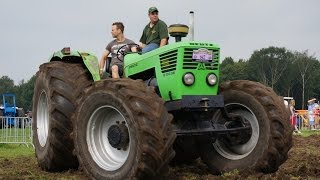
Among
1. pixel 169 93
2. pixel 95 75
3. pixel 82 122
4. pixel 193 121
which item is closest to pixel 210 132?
pixel 193 121

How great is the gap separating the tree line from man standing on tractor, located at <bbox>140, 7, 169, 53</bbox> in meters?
79.8

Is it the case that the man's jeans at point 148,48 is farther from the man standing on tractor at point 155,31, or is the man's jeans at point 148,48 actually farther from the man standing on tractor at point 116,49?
the man standing on tractor at point 116,49

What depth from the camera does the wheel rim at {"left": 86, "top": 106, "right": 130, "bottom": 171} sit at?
19.3ft

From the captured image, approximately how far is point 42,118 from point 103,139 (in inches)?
86.5

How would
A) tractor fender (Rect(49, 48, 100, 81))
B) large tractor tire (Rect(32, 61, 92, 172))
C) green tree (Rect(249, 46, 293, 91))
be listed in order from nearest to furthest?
1. large tractor tire (Rect(32, 61, 92, 172))
2. tractor fender (Rect(49, 48, 100, 81))
3. green tree (Rect(249, 46, 293, 91))

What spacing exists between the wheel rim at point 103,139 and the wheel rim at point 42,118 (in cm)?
192

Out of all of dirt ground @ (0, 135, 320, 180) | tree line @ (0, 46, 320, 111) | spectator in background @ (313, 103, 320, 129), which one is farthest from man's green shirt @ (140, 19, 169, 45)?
tree line @ (0, 46, 320, 111)

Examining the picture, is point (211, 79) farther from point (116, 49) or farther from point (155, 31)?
point (116, 49)

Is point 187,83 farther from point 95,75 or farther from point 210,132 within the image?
point 95,75

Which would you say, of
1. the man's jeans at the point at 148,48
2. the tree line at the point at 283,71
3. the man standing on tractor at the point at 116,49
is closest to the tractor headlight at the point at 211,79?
the man's jeans at the point at 148,48

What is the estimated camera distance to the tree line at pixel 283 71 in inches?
3521

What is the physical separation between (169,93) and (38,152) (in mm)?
2552

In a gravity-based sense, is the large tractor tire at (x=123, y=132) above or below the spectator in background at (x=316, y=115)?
above

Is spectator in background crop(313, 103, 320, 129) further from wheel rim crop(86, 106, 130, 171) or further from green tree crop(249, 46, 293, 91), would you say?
green tree crop(249, 46, 293, 91)
